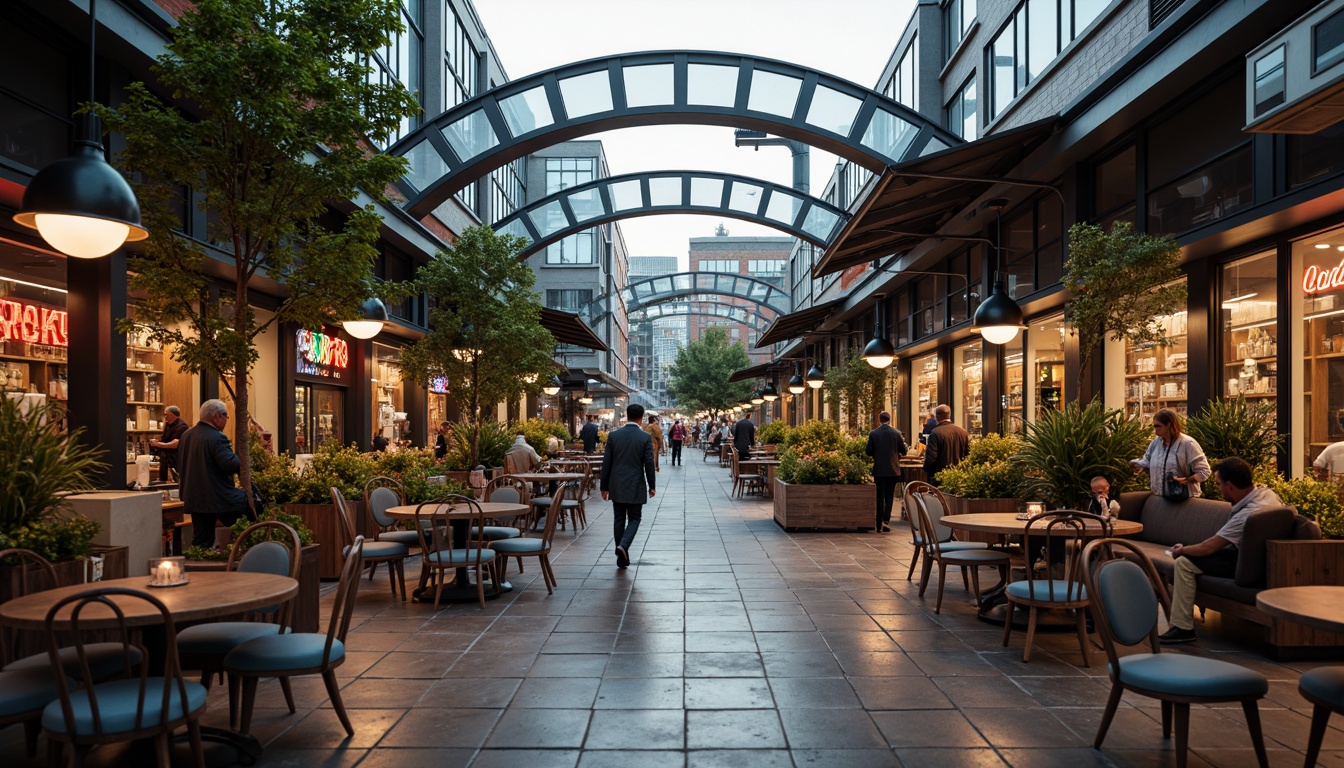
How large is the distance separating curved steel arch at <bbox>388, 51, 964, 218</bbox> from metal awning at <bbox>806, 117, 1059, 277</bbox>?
147 cm

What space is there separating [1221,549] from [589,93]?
44.9ft

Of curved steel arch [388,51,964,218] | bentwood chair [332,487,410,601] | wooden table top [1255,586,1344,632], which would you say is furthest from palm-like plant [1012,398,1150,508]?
curved steel arch [388,51,964,218]

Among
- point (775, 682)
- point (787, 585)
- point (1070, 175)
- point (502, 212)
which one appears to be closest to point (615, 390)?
point (502, 212)

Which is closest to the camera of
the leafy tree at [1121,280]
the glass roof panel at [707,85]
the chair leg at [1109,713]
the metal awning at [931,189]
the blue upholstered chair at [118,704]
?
the blue upholstered chair at [118,704]

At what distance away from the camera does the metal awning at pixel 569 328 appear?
22.2 metres

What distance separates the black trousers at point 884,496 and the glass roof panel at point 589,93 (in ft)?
28.3

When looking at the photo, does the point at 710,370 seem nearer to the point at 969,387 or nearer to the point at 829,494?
the point at 969,387

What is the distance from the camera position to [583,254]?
155 ft

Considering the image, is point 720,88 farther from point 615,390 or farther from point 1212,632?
point 615,390

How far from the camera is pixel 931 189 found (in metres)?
13.4

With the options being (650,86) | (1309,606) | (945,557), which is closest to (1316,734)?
(1309,606)

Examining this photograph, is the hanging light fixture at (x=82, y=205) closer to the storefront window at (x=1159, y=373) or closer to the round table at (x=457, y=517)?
the round table at (x=457, y=517)

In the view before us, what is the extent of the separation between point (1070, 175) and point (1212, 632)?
775 cm

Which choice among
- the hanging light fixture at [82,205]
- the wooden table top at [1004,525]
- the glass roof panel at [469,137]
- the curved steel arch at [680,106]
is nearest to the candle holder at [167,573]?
the hanging light fixture at [82,205]
